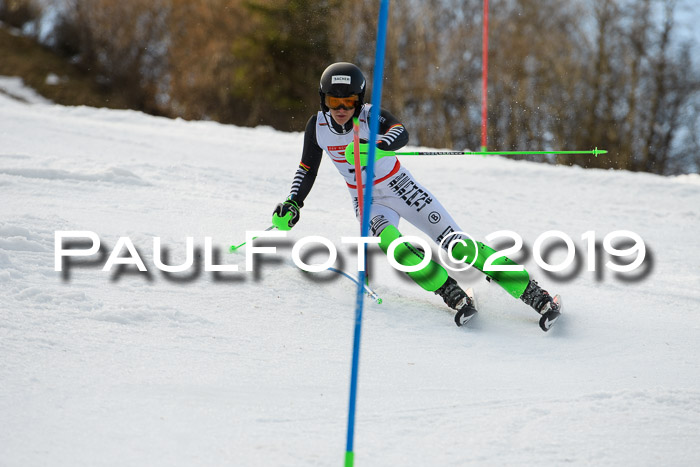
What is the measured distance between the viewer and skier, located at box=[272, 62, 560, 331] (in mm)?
4020

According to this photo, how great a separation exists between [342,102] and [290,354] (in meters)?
1.41

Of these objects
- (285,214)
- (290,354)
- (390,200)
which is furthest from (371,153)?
(285,214)

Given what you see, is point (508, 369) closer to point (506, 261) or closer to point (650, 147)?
point (506, 261)

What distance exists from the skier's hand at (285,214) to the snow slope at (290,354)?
0.30 m

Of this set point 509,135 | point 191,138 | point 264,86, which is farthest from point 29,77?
point 191,138

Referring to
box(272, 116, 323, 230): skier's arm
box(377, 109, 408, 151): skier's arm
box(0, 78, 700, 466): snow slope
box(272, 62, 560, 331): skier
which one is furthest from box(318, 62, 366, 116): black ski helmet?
box(0, 78, 700, 466): snow slope

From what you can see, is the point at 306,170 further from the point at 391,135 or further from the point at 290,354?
the point at 290,354

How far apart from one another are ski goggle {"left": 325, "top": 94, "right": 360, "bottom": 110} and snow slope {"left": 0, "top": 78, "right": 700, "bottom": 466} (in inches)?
42.3

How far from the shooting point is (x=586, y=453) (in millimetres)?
2707

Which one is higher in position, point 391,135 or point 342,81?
point 342,81

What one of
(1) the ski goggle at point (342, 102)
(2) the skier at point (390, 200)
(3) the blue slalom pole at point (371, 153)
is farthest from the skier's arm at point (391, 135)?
(3) the blue slalom pole at point (371, 153)

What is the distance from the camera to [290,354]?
11.5ft

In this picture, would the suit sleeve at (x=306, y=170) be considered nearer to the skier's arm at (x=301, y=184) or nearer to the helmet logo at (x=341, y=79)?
the skier's arm at (x=301, y=184)

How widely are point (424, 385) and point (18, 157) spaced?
205 inches
